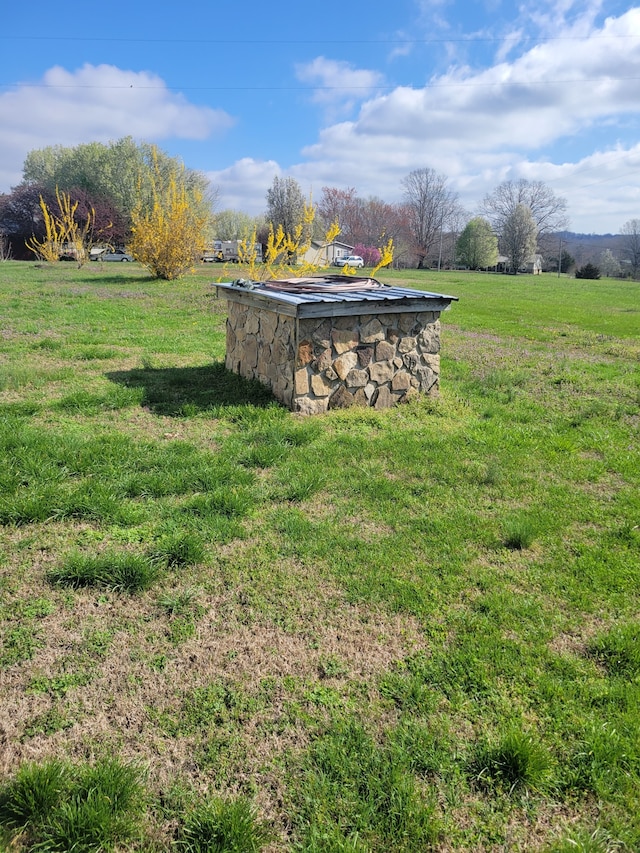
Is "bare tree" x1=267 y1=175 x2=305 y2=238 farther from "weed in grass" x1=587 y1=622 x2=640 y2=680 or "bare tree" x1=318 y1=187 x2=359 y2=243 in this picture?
"weed in grass" x1=587 y1=622 x2=640 y2=680

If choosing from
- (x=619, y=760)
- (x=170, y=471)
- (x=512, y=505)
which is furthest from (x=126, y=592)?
(x=512, y=505)

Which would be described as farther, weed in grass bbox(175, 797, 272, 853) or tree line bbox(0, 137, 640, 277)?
tree line bbox(0, 137, 640, 277)

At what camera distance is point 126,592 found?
293 centimetres

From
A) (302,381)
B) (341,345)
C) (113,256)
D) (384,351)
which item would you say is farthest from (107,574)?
(113,256)

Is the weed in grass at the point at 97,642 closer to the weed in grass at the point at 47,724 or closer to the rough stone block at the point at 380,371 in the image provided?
the weed in grass at the point at 47,724

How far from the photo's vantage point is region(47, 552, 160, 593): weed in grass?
2969 millimetres

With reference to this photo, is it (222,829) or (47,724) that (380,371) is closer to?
(47,724)

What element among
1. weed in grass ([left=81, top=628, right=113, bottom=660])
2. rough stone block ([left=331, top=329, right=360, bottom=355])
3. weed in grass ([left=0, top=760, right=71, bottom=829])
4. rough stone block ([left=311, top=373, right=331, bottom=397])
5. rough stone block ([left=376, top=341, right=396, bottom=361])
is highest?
rough stone block ([left=331, top=329, right=360, bottom=355])

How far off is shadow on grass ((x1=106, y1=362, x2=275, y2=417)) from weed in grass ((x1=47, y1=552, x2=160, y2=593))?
2685 millimetres

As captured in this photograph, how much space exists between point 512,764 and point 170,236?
18908mm

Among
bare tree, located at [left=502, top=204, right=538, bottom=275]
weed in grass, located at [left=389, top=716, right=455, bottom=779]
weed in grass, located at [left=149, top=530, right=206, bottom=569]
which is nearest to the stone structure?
weed in grass, located at [left=149, top=530, right=206, bottom=569]

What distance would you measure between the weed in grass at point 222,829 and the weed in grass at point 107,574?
52.6 inches

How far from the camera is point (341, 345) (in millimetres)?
5684

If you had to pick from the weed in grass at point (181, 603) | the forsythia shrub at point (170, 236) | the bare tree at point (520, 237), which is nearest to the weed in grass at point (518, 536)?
the weed in grass at point (181, 603)
